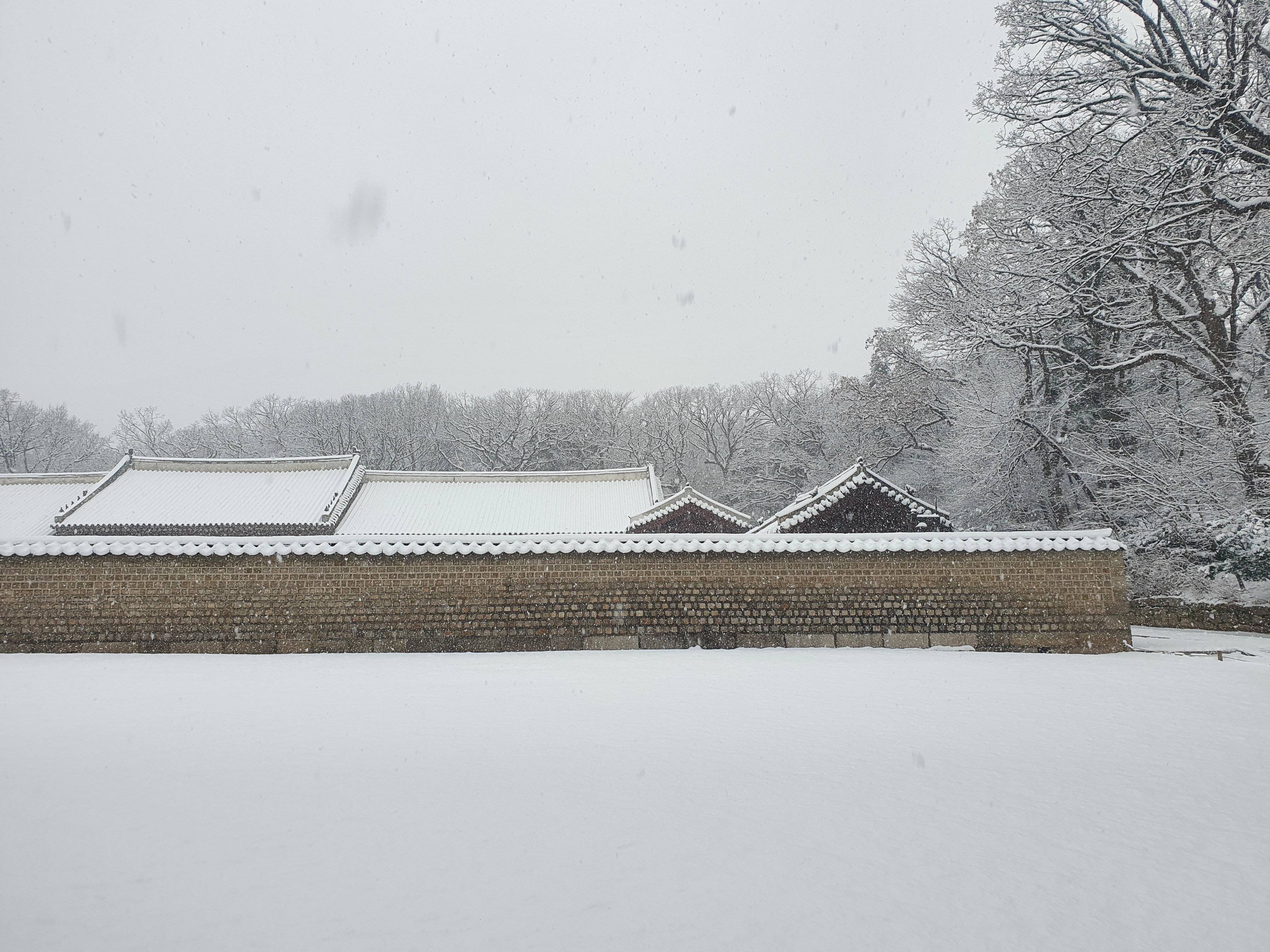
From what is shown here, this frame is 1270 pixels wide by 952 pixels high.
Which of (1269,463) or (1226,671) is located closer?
(1226,671)

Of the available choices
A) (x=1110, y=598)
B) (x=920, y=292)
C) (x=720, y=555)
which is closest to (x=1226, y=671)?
(x=1110, y=598)

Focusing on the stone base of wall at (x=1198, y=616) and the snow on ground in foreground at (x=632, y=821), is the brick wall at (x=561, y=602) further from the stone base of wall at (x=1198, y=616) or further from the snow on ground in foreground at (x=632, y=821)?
the stone base of wall at (x=1198, y=616)

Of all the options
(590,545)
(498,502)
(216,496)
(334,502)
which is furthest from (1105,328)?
(216,496)

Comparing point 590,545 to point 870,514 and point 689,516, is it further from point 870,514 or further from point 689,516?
point 689,516

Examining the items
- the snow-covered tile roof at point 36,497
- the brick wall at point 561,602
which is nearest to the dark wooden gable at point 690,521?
the brick wall at point 561,602

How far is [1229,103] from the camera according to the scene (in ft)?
28.0

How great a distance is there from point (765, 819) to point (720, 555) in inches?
233

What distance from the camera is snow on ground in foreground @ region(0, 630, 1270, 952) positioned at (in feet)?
8.61

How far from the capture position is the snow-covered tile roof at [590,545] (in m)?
9.18

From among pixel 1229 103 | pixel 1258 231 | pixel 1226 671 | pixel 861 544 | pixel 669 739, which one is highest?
pixel 1229 103

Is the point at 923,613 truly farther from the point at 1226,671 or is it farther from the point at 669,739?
the point at 669,739

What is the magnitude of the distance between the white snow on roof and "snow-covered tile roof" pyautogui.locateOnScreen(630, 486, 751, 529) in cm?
849

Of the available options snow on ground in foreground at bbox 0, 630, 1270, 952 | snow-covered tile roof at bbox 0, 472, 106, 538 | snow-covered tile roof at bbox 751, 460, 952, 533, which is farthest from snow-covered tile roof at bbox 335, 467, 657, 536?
snow on ground in foreground at bbox 0, 630, 1270, 952

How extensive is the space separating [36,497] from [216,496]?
5483 mm
